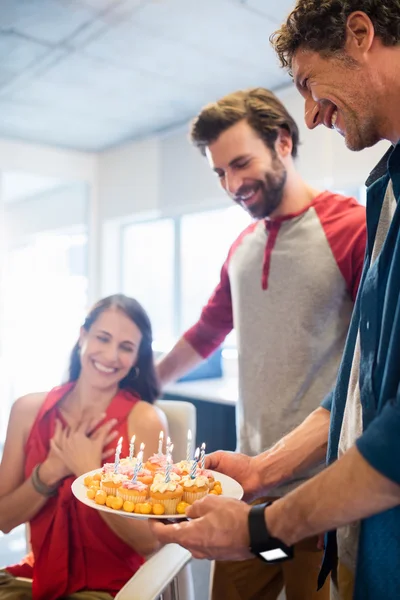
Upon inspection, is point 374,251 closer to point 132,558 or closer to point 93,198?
point 132,558

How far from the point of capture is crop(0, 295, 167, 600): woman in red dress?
138cm

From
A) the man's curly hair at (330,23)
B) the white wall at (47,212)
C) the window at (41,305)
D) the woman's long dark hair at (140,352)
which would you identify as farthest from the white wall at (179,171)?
the man's curly hair at (330,23)

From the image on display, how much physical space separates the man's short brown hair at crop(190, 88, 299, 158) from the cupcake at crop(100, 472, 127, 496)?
1.04 m

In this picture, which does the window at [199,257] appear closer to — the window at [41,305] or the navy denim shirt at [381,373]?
the window at [41,305]

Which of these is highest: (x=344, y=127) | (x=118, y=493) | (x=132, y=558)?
(x=344, y=127)

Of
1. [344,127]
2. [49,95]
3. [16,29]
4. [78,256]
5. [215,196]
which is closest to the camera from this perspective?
[344,127]

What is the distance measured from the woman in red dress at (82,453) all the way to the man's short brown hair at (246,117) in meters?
0.57

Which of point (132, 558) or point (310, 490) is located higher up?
point (310, 490)

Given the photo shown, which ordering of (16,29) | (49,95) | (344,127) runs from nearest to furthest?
1. (344,127)
2. (16,29)
3. (49,95)

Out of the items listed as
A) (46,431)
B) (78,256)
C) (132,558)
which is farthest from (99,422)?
(78,256)

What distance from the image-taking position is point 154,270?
515 centimetres

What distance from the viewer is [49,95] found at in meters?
3.73

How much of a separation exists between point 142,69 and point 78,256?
340 centimetres

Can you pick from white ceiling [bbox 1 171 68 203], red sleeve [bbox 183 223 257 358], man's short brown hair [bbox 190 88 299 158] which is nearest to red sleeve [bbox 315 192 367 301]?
man's short brown hair [bbox 190 88 299 158]
